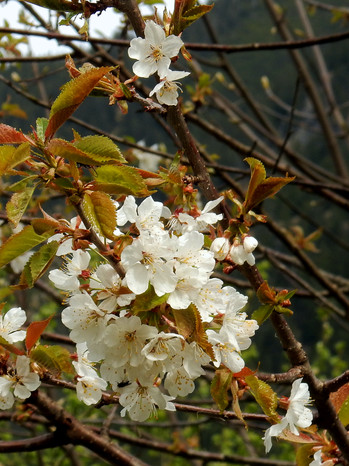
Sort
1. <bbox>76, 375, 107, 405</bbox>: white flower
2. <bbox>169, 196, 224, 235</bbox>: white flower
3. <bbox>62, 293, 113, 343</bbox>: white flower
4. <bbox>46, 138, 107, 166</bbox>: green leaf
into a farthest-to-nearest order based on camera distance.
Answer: <bbox>76, 375, 107, 405</bbox>: white flower
<bbox>169, 196, 224, 235</bbox>: white flower
<bbox>62, 293, 113, 343</bbox>: white flower
<bbox>46, 138, 107, 166</bbox>: green leaf

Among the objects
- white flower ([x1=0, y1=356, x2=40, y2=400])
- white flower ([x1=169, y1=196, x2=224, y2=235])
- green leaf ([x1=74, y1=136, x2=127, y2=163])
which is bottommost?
white flower ([x1=0, y1=356, x2=40, y2=400])

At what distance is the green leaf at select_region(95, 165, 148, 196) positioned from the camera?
786mm

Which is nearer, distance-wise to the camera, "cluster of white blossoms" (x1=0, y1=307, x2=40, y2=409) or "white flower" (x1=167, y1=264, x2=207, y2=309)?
"white flower" (x1=167, y1=264, x2=207, y2=309)

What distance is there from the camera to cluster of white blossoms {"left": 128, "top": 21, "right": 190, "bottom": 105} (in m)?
1.00

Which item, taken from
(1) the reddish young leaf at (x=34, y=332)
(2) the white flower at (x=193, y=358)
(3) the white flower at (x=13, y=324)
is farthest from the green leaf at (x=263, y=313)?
(3) the white flower at (x=13, y=324)

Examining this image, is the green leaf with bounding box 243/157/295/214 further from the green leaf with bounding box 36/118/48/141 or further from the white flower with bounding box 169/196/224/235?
the green leaf with bounding box 36/118/48/141

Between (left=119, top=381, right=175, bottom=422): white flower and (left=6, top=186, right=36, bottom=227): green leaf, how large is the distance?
341 millimetres

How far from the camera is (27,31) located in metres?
1.88

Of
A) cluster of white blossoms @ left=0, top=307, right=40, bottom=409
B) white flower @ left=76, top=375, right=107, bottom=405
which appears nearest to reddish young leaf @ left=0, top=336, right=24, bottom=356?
cluster of white blossoms @ left=0, top=307, right=40, bottom=409

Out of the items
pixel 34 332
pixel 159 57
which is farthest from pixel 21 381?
pixel 159 57

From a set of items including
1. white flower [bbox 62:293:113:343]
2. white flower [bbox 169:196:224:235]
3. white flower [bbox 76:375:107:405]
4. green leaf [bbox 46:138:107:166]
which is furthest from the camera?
white flower [bbox 76:375:107:405]

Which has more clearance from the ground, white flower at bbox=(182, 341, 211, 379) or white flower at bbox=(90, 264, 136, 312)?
white flower at bbox=(90, 264, 136, 312)

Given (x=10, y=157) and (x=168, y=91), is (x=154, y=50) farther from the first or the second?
(x=10, y=157)

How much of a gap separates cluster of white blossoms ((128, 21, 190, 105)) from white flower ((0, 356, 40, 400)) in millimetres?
558
